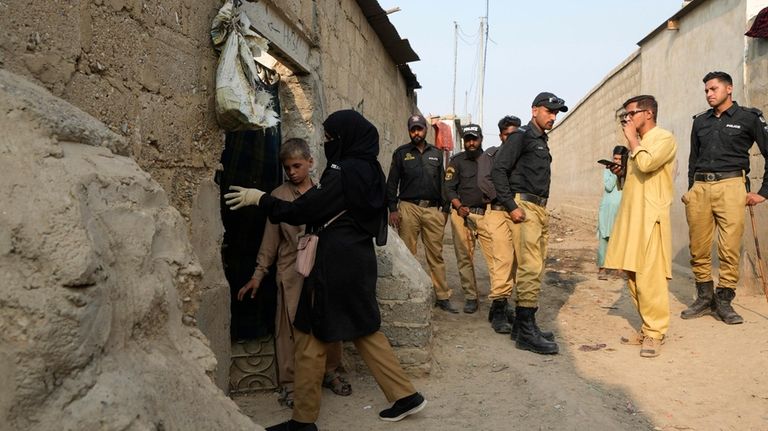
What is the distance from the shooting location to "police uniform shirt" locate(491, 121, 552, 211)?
4359 millimetres

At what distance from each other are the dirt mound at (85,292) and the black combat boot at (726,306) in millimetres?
4536

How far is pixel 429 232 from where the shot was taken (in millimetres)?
5656

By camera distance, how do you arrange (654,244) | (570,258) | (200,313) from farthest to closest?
1. (570,258)
2. (654,244)
3. (200,313)

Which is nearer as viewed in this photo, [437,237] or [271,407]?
[271,407]

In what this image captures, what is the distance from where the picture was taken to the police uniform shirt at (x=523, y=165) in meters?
4.36

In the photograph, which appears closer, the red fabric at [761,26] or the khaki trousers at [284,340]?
the khaki trousers at [284,340]

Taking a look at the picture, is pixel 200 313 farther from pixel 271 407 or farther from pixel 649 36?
pixel 649 36

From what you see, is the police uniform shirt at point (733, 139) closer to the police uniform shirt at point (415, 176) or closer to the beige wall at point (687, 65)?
the beige wall at point (687, 65)

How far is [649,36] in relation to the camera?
9320 mm

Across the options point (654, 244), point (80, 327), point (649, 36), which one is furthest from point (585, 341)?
point (649, 36)

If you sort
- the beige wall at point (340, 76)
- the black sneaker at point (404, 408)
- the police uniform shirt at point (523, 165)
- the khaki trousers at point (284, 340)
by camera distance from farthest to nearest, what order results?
the police uniform shirt at point (523, 165) → the beige wall at point (340, 76) → the khaki trousers at point (284, 340) → the black sneaker at point (404, 408)

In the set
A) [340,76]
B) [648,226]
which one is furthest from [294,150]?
[648,226]

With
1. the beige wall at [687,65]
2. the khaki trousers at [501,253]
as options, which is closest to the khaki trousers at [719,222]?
the khaki trousers at [501,253]

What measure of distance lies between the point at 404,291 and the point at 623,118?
204 centimetres
